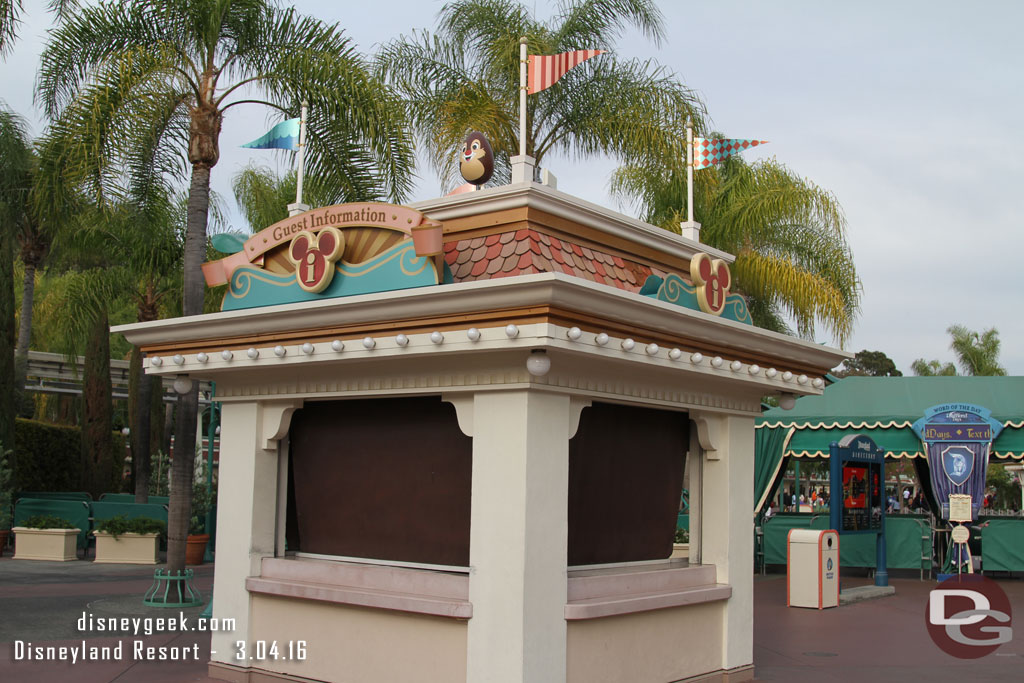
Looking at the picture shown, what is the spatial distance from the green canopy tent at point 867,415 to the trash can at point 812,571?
4714mm

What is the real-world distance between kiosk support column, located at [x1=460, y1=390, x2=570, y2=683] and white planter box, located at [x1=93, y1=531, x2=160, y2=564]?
13.4 metres

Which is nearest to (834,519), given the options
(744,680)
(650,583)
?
(744,680)

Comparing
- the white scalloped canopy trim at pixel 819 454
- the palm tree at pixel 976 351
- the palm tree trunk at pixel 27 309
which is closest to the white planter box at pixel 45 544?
the palm tree trunk at pixel 27 309

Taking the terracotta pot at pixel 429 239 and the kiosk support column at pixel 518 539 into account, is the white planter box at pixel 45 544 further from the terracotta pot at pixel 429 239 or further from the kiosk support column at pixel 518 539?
the terracotta pot at pixel 429 239

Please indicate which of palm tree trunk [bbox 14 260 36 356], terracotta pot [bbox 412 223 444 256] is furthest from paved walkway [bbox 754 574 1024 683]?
palm tree trunk [bbox 14 260 36 356]

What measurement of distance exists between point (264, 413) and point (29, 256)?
1976 centimetres

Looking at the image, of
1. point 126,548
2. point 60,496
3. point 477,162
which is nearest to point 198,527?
point 126,548

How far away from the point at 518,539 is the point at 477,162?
3204mm

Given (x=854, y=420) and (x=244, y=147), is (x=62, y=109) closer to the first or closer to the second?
(x=244, y=147)

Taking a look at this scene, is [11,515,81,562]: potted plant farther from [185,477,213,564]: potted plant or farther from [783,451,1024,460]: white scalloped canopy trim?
[783,451,1024,460]: white scalloped canopy trim

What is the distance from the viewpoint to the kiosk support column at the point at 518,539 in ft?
21.2

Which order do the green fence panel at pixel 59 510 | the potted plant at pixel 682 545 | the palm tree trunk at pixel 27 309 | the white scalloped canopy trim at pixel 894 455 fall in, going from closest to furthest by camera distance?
the potted plant at pixel 682 545
the white scalloped canopy trim at pixel 894 455
the green fence panel at pixel 59 510
the palm tree trunk at pixel 27 309

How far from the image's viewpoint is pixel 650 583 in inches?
300

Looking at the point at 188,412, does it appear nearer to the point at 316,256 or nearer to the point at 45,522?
the point at 316,256
